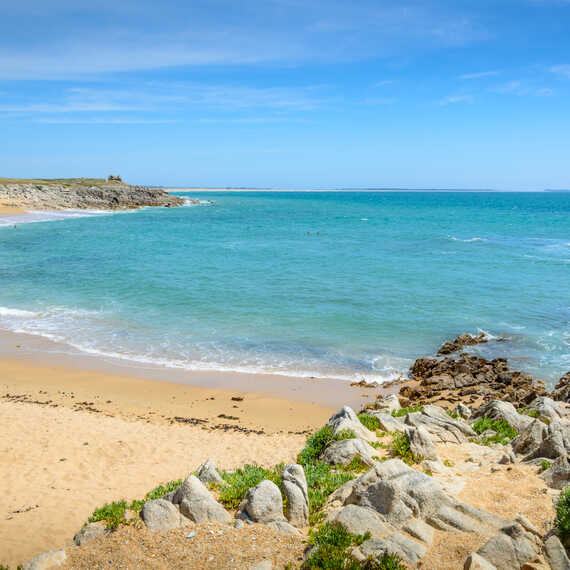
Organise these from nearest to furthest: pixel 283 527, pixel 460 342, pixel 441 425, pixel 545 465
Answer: pixel 283 527 → pixel 545 465 → pixel 441 425 → pixel 460 342

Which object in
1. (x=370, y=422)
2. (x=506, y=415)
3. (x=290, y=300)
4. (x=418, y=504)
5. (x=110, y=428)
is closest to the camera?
(x=418, y=504)

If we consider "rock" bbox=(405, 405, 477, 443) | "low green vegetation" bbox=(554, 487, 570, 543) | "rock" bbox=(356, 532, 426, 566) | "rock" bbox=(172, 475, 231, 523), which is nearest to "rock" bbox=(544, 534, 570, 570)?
"low green vegetation" bbox=(554, 487, 570, 543)

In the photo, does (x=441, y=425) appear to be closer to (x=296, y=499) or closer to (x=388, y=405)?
(x=388, y=405)

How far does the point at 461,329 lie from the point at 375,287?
8876mm

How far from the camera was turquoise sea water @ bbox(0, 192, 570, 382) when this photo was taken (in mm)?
21859

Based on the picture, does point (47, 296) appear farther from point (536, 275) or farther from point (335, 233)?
point (335, 233)

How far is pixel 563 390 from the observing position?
55.9 ft

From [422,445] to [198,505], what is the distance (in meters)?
5.34

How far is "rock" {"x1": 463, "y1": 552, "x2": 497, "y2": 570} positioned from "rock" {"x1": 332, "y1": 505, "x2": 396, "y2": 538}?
1.24 metres

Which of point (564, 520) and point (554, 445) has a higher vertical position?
point (564, 520)

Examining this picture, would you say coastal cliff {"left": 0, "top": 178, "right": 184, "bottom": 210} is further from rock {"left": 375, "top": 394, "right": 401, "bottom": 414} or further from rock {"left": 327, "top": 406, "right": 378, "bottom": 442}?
rock {"left": 327, "top": 406, "right": 378, "bottom": 442}

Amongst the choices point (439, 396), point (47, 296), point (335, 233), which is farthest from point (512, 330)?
point (335, 233)

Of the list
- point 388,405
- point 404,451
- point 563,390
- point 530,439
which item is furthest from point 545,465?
point 563,390

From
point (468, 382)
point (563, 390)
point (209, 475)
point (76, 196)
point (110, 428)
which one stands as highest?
point (76, 196)
